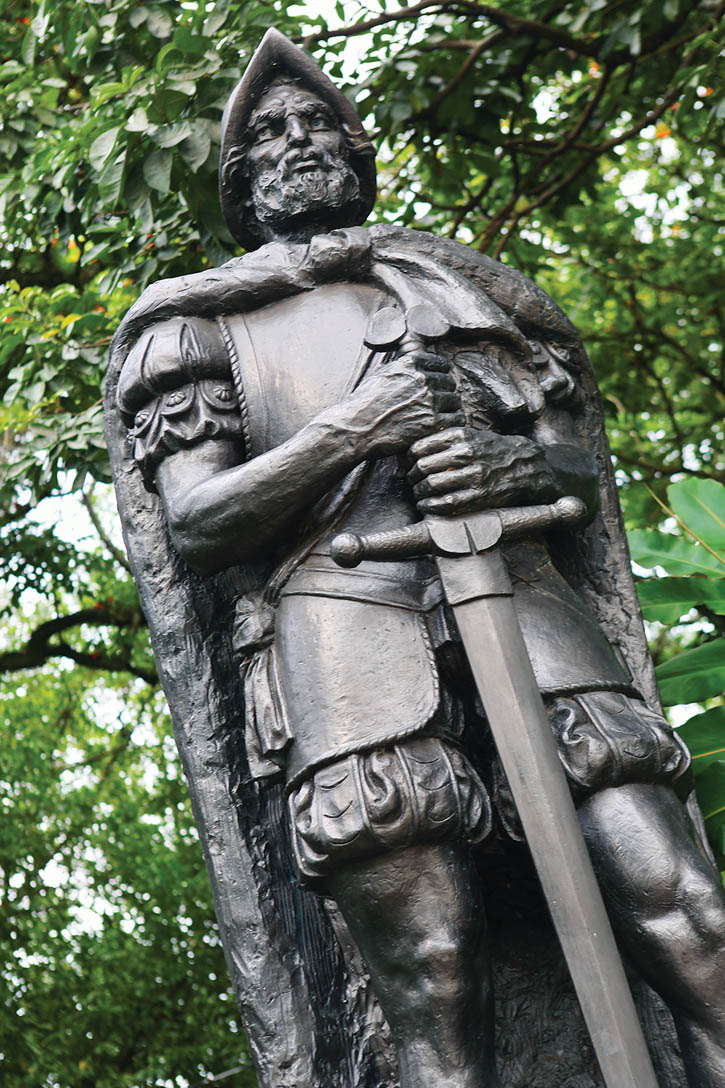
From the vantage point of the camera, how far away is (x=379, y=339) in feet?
11.2

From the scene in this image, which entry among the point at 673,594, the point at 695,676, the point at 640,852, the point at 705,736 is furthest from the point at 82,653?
the point at 640,852

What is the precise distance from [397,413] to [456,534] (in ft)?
1.10

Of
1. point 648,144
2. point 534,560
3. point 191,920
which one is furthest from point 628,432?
point 534,560

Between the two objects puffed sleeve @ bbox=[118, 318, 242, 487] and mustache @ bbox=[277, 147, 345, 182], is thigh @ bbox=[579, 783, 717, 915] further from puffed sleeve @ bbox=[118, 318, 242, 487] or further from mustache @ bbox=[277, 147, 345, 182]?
mustache @ bbox=[277, 147, 345, 182]

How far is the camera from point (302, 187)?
373cm

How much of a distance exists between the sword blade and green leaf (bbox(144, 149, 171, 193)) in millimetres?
2820

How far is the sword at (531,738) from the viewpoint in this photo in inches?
106

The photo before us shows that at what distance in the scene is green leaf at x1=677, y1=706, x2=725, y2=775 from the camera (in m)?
4.10

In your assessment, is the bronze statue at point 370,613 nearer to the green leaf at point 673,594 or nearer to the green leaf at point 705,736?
the green leaf at point 705,736

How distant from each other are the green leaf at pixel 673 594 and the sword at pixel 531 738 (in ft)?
4.78

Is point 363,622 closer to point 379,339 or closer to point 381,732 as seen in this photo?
point 381,732

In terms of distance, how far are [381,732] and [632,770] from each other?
1.85 ft

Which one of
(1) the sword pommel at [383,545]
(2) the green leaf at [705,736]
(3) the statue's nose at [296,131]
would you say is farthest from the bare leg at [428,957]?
(3) the statue's nose at [296,131]

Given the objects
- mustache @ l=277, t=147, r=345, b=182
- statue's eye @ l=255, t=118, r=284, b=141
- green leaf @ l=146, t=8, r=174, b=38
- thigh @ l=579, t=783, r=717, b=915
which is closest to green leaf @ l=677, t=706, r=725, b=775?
thigh @ l=579, t=783, r=717, b=915
